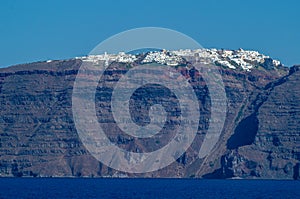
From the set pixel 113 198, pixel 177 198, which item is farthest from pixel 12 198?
pixel 177 198

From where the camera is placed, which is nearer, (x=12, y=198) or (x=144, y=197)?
(x=12, y=198)

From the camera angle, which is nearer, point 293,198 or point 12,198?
point 12,198

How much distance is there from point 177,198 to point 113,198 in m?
12.6

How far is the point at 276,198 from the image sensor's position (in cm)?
18388

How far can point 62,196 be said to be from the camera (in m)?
182

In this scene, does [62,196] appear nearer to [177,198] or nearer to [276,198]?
[177,198]

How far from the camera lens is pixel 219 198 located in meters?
186

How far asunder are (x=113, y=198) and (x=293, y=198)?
35.4 metres

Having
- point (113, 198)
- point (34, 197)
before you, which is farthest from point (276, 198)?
point (34, 197)

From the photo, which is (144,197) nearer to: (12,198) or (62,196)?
(62,196)

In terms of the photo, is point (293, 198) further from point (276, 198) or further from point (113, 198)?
point (113, 198)

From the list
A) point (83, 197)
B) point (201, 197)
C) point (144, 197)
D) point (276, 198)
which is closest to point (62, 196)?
point (83, 197)

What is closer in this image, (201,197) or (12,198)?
(12,198)

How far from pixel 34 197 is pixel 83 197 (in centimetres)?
1005
